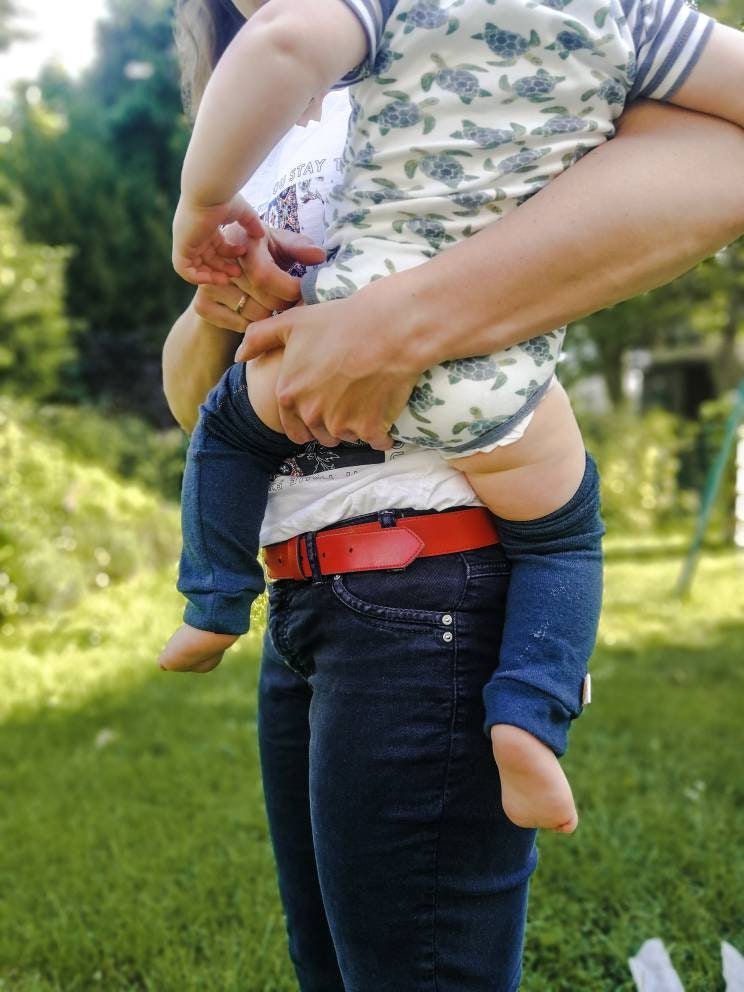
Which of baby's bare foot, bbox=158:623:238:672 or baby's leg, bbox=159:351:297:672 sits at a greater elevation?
baby's leg, bbox=159:351:297:672

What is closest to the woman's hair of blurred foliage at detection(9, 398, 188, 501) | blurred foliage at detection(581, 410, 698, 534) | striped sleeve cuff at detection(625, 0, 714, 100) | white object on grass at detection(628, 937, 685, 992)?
striped sleeve cuff at detection(625, 0, 714, 100)

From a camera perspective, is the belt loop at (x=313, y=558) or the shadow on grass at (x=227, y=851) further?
the shadow on grass at (x=227, y=851)

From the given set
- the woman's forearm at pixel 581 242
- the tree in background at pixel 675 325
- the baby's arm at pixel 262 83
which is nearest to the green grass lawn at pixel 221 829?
the woman's forearm at pixel 581 242

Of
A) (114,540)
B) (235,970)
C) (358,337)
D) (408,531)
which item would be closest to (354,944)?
(408,531)

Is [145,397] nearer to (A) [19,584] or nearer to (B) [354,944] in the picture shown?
(A) [19,584]

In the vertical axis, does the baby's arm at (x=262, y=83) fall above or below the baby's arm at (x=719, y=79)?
below

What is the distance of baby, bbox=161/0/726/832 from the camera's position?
96 cm

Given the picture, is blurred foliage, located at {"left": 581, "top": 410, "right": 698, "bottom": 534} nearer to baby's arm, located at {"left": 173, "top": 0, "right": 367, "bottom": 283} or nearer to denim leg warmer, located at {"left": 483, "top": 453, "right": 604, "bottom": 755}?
denim leg warmer, located at {"left": 483, "top": 453, "right": 604, "bottom": 755}

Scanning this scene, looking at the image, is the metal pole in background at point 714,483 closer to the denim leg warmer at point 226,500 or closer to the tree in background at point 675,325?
the tree in background at point 675,325

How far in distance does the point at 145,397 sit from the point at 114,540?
5.57 m

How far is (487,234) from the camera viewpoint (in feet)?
3.25

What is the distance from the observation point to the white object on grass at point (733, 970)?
197 cm

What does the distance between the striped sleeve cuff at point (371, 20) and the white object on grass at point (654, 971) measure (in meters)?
1.84

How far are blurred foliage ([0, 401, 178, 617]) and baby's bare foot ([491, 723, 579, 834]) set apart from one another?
215 inches
